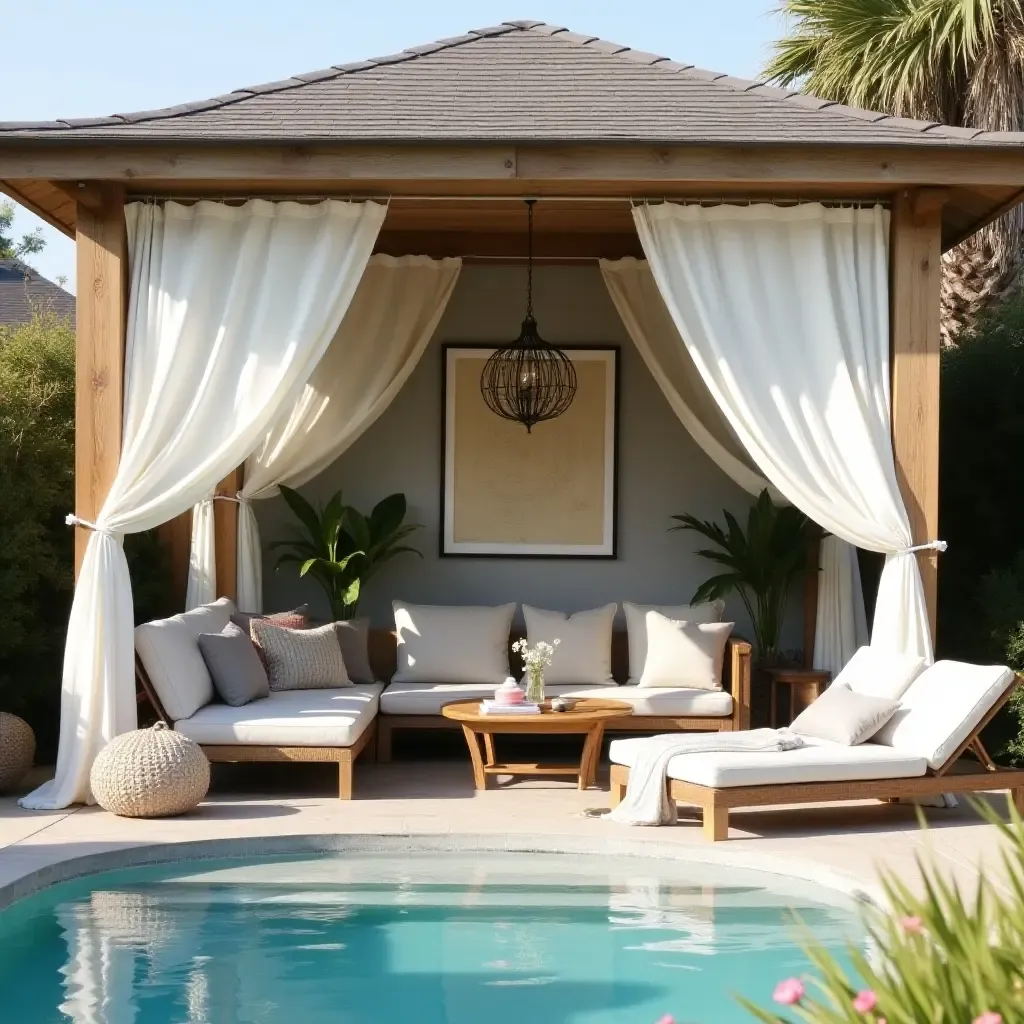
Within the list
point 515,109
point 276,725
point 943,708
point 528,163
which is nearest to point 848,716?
point 943,708

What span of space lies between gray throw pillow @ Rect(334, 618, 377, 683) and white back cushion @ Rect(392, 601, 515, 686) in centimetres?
20

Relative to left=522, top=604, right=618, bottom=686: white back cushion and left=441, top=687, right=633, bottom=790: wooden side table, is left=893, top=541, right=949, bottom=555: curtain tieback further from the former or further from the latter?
left=522, top=604, right=618, bottom=686: white back cushion

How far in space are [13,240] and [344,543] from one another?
16534mm

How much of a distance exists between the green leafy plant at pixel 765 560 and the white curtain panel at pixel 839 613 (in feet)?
1.15

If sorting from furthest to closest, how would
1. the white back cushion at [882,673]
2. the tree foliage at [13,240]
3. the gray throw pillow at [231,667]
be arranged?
the tree foliage at [13,240] < the gray throw pillow at [231,667] < the white back cushion at [882,673]

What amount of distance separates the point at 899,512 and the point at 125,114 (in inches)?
177

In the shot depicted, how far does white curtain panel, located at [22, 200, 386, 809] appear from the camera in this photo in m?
7.55

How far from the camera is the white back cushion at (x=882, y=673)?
7.39 meters

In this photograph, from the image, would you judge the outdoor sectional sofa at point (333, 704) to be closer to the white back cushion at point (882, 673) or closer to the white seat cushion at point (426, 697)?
the white seat cushion at point (426, 697)

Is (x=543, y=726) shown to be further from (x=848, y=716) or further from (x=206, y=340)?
(x=206, y=340)

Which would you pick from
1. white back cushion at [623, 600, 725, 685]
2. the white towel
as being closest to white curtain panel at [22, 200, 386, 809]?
the white towel

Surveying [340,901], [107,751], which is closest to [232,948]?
[340,901]

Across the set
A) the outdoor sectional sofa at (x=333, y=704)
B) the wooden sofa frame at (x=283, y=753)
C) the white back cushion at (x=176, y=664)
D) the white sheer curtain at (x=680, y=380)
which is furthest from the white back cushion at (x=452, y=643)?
the wooden sofa frame at (x=283, y=753)

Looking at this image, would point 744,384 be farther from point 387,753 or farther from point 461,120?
point 387,753
